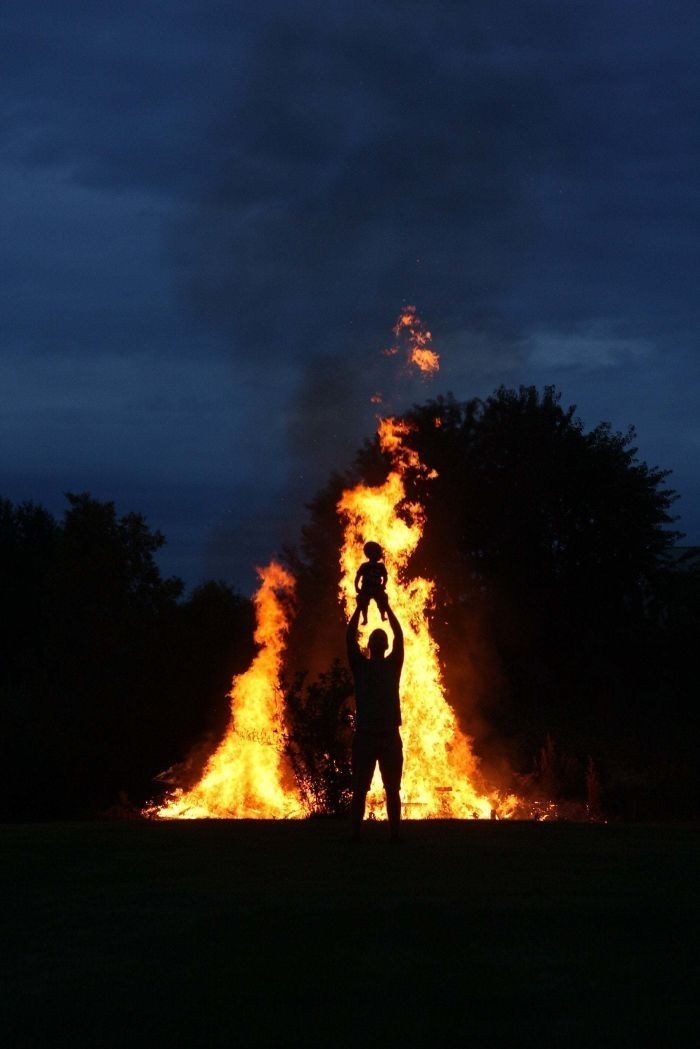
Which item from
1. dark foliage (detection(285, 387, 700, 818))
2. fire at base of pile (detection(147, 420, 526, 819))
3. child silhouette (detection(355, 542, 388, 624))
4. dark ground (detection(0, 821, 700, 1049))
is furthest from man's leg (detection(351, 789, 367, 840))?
dark foliage (detection(285, 387, 700, 818))

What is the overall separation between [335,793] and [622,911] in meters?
11.7

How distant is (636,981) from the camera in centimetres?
657

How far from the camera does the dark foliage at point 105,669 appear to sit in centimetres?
3003

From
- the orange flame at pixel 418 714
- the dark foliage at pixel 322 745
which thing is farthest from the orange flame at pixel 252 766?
the orange flame at pixel 418 714

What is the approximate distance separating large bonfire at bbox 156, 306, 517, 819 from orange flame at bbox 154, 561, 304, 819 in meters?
0.02

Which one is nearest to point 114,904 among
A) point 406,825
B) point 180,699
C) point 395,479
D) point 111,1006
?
point 111,1006

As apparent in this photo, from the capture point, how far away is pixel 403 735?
22.7 m

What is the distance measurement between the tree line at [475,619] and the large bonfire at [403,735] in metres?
6.54

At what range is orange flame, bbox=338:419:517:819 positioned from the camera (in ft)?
72.5

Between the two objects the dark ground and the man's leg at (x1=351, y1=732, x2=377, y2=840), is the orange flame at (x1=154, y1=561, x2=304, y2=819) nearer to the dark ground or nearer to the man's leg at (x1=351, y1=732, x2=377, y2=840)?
the man's leg at (x1=351, y1=732, x2=377, y2=840)

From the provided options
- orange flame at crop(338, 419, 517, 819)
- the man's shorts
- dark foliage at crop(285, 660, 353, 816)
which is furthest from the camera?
orange flame at crop(338, 419, 517, 819)

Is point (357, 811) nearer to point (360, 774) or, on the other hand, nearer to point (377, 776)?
point (360, 774)

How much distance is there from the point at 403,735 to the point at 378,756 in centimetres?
911

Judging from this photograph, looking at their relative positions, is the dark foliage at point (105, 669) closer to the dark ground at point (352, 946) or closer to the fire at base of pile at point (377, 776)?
the fire at base of pile at point (377, 776)
